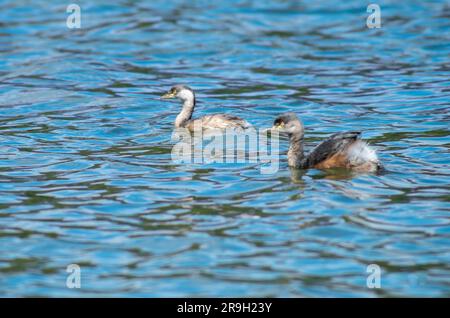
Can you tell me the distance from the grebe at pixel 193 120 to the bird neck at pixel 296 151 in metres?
1.86

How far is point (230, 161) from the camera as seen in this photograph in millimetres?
10617

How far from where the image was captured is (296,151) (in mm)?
9992

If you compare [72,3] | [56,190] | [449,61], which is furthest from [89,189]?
[72,3]

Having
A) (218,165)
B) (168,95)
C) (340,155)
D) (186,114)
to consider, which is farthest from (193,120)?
(340,155)

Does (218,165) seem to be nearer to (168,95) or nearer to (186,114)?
(186,114)

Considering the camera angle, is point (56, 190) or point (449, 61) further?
point (449, 61)

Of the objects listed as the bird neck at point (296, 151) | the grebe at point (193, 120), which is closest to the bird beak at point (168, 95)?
the grebe at point (193, 120)

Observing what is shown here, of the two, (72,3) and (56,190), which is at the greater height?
(72,3)

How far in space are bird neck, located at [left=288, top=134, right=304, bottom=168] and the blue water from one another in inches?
7.0

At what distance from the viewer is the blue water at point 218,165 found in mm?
7406

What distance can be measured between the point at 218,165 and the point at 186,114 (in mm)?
2322

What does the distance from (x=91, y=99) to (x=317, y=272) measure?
24.8ft
